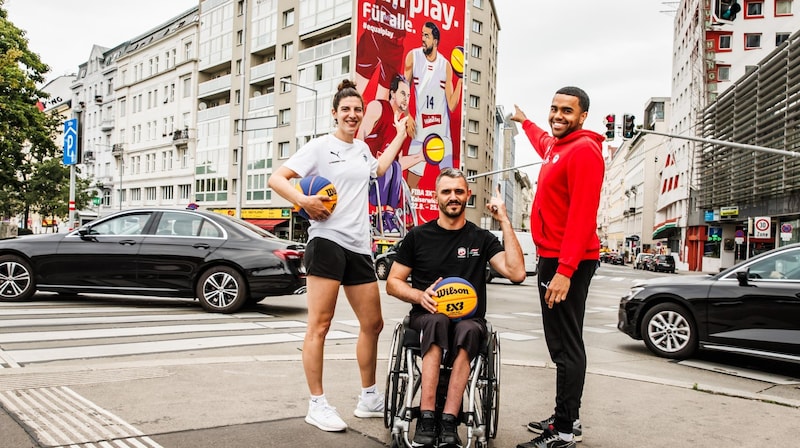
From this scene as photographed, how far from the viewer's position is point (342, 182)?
4059 mm

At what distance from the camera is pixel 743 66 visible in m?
53.7

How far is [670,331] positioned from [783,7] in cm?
5446

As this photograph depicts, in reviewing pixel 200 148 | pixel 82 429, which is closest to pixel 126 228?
pixel 82 429

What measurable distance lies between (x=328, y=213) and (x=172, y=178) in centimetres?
6085

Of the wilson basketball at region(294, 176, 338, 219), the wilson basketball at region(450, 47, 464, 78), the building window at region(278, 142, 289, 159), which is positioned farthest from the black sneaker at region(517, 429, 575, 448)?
the building window at region(278, 142, 289, 159)

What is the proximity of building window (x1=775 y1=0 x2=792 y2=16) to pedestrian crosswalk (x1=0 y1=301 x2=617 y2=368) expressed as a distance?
2055 inches

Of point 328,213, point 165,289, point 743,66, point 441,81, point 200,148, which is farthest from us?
point 200,148

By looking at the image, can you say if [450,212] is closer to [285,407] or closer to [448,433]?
[448,433]

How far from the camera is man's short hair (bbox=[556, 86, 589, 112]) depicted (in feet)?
Result: 12.7

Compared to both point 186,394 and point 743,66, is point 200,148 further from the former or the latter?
point 186,394

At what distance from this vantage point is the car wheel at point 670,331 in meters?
7.70

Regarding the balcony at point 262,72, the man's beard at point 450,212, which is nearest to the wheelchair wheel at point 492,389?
the man's beard at point 450,212

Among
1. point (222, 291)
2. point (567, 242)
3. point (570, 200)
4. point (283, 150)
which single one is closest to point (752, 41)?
point (283, 150)

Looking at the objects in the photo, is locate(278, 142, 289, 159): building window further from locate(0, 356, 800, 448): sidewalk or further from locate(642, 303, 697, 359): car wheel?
locate(0, 356, 800, 448): sidewalk
